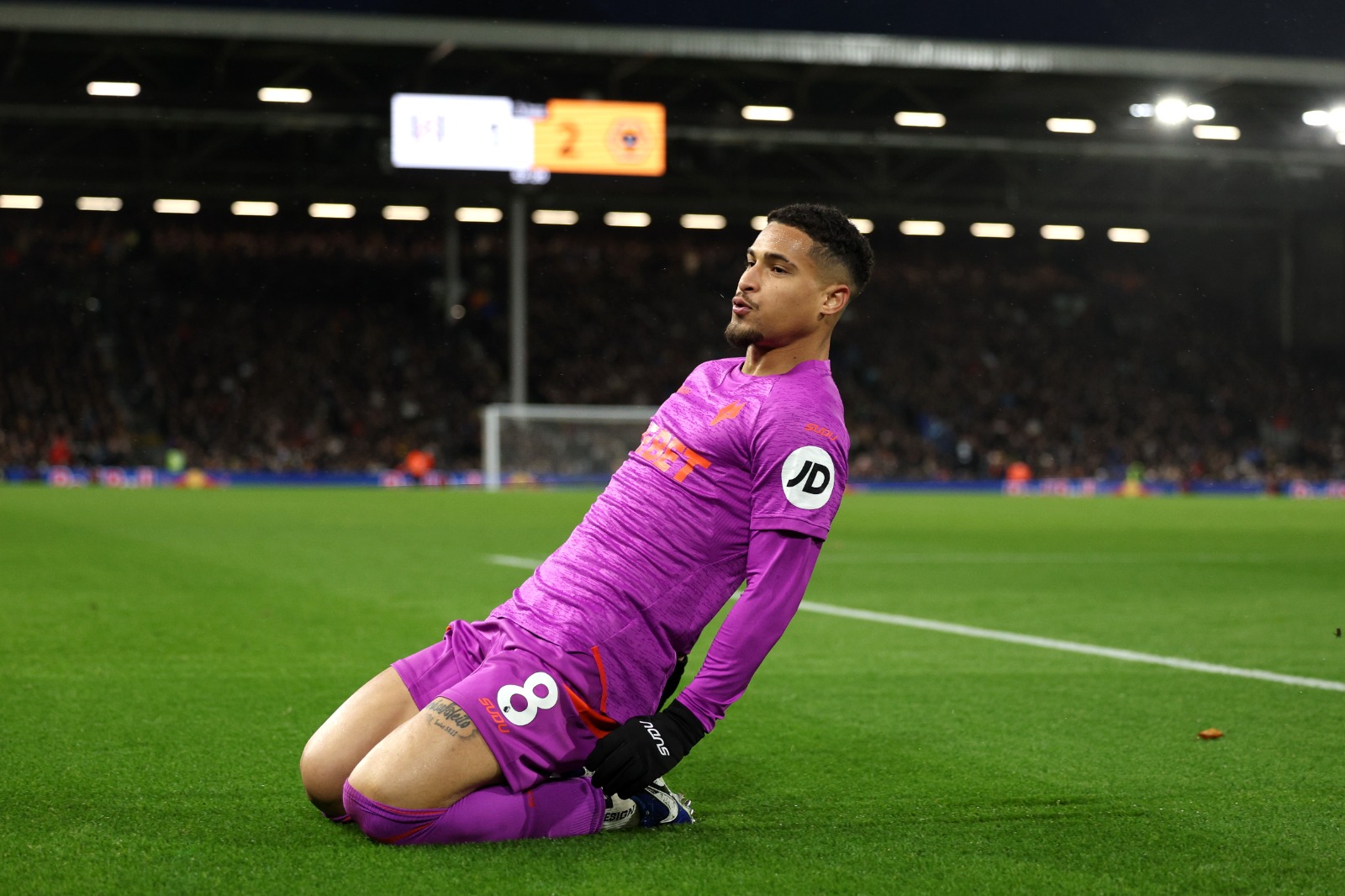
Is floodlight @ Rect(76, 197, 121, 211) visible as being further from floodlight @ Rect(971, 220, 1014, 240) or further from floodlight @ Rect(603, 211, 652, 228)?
floodlight @ Rect(971, 220, 1014, 240)

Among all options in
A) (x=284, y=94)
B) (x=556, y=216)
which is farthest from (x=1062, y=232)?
(x=284, y=94)

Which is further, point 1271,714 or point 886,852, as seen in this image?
point 1271,714

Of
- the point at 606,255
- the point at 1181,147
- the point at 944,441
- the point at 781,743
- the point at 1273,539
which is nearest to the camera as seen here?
the point at 781,743

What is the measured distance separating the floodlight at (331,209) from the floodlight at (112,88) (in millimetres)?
7018

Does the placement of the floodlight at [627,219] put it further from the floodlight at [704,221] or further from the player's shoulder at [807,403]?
the player's shoulder at [807,403]

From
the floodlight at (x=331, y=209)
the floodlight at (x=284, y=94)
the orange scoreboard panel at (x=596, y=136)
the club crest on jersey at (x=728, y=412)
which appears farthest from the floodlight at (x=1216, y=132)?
the club crest on jersey at (x=728, y=412)

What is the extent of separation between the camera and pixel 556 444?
113ft

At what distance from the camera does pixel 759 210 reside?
3978 cm

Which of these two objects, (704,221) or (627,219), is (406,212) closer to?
(627,219)

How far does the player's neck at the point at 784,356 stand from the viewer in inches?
146

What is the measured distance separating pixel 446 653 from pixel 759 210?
120 feet

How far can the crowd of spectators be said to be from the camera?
3853 centimetres

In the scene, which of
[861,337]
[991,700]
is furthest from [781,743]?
[861,337]

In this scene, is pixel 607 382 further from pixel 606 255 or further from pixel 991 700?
pixel 991 700
